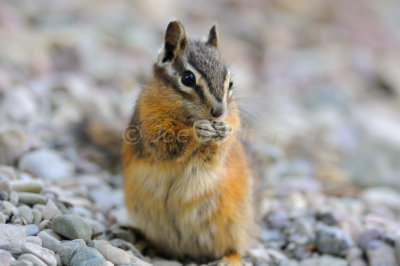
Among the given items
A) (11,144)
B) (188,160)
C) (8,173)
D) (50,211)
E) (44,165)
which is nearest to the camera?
(50,211)

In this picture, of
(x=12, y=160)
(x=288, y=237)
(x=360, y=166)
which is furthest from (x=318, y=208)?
(x=12, y=160)

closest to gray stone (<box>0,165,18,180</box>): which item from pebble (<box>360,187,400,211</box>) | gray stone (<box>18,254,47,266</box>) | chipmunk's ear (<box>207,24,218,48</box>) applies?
gray stone (<box>18,254,47,266</box>)

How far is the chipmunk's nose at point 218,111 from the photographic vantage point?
3550 millimetres

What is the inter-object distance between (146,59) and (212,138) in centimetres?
579

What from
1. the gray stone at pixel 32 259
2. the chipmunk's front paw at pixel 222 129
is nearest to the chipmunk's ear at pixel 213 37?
the chipmunk's front paw at pixel 222 129

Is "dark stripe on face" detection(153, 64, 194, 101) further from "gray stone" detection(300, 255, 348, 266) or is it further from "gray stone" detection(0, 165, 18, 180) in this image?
"gray stone" detection(300, 255, 348, 266)

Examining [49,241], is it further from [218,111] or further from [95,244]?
[218,111]

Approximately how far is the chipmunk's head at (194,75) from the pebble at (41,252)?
1432 millimetres

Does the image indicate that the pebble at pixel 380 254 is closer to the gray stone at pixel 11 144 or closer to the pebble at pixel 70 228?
the pebble at pixel 70 228

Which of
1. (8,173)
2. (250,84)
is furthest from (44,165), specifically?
(250,84)

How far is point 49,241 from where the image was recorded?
3.27m

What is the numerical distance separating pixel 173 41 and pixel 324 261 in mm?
2233

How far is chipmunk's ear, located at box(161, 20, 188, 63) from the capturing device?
4.00 meters

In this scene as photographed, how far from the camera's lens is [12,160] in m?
4.82
